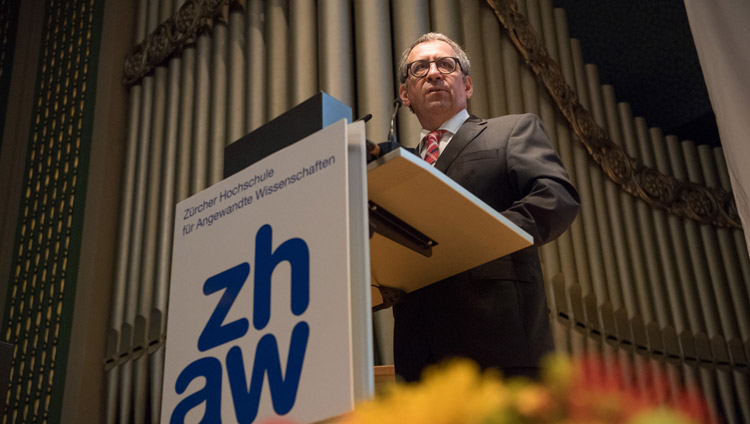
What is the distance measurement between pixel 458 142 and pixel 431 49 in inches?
13.7

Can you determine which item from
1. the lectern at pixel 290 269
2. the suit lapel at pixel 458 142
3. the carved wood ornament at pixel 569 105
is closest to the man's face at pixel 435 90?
the suit lapel at pixel 458 142

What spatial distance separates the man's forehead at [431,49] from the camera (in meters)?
1.82

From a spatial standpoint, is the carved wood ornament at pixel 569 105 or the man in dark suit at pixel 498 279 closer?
the man in dark suit at pixel 498 279

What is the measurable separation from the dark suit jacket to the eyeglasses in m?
0.30

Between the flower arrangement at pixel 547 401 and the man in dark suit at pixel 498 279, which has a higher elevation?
the man in dark suit at pixel 498 279

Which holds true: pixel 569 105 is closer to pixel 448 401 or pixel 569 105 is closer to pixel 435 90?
pixel 435 90

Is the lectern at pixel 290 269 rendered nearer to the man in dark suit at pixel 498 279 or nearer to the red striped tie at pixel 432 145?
the man in dark suit at pixel 498 279

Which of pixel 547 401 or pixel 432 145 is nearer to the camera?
pixel 547 401

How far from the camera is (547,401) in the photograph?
0.30 meters

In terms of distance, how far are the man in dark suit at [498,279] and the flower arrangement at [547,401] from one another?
3.13 feet

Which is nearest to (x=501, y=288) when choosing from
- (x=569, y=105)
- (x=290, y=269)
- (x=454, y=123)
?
(x=454, y=123)

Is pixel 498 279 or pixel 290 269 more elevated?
pixel 498 279

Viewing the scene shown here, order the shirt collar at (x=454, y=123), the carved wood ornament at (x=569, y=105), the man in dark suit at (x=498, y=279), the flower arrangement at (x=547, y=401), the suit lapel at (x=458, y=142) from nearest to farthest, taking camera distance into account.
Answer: the flower arrangement at (x=547, y=401) → the man in dark suit at (x=498, y=279) → the suit lapel at (x=458, y=142) → the shirt collar at (x=454, y=123) → the carved wood ornament at (x=569, y=105)

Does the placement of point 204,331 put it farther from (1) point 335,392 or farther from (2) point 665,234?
(2) point 665,234
